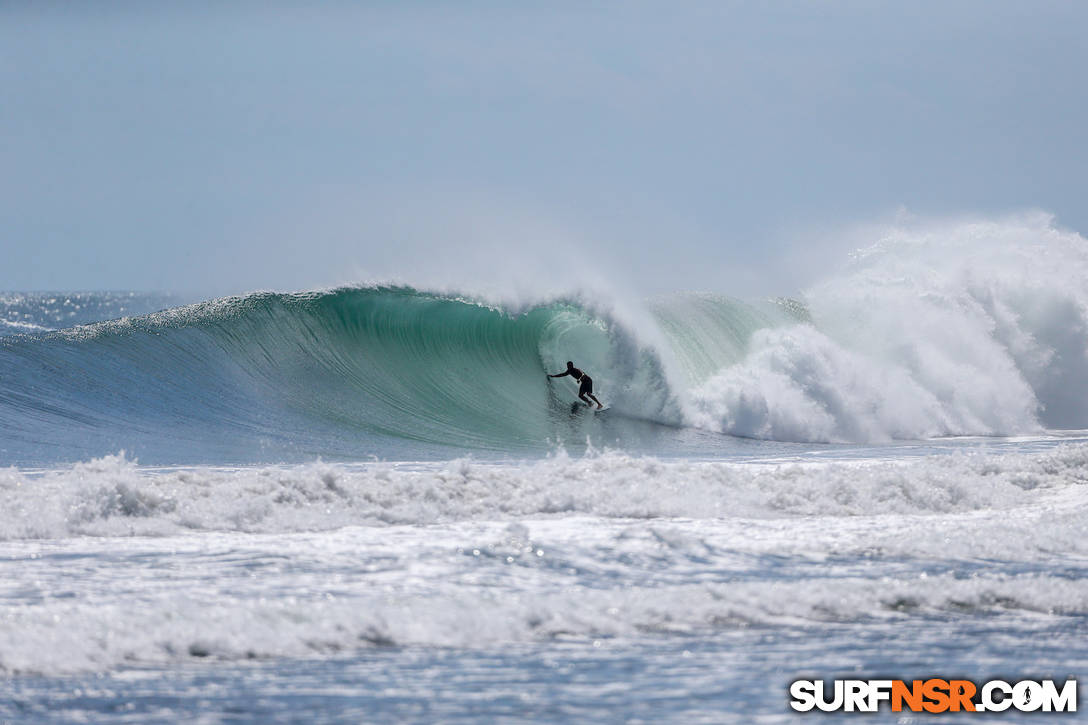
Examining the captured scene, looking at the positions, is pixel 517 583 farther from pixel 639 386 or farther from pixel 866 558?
pixel 639 386

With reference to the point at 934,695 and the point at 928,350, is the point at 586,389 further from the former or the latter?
the point at 934,695

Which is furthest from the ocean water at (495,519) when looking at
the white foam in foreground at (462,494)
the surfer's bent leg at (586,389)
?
the surfer's bent leg at (586,389)

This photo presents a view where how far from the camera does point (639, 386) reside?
61.5 ft

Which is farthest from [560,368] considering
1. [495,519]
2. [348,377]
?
[495,519]

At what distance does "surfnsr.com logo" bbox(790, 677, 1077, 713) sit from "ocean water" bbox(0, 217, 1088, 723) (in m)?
0.13

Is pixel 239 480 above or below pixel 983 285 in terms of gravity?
below

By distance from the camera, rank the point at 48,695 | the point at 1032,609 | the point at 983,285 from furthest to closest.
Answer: the point at 983,285 → the point at 1032,609 → the point at 48,695

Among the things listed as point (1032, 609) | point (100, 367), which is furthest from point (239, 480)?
point (100, 367)

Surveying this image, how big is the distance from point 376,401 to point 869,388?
852 cm

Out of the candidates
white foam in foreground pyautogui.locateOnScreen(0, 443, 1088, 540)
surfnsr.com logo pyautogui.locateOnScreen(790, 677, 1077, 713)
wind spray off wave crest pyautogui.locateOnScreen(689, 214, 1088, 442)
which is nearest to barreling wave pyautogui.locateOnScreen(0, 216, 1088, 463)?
wind spray off wave crest pyautogui.locateOnScreen(689, 214, 1088, 442)

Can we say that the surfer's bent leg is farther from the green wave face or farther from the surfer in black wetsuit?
the green wave face

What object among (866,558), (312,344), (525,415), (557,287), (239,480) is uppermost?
(557,287)

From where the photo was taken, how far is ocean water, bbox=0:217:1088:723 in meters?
5.41

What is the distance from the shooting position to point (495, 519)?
30.3ft
